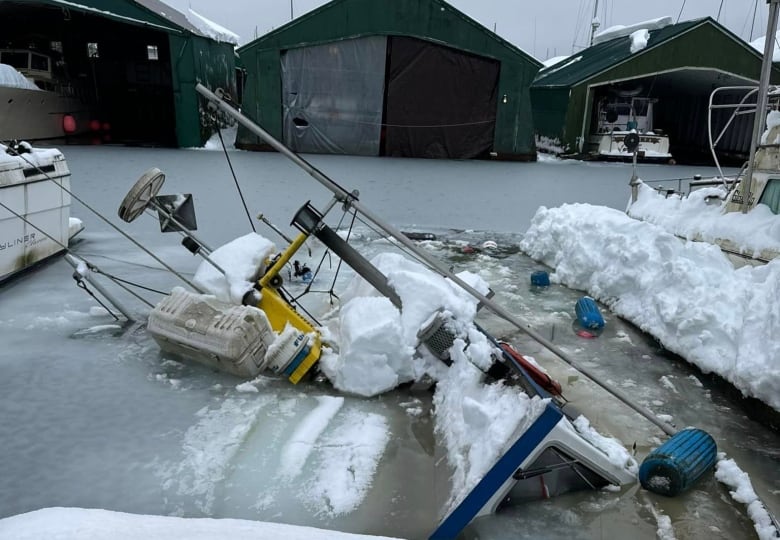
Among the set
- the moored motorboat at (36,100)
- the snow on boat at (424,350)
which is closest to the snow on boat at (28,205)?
the snow on boat at (424,350)

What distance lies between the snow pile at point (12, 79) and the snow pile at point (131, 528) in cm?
2220

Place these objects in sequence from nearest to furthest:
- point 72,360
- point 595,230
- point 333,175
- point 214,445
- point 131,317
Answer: point 214,445 < point 72,360 < point 131,317 < point 595,230 < point 333,175

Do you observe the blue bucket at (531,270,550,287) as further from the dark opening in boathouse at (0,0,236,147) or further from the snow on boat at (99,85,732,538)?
the dark opening in boathouse at (0,0,236,147)

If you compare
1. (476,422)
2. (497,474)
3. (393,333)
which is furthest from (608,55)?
(497,474)

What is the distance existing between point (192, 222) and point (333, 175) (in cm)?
1216

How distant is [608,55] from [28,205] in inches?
1082

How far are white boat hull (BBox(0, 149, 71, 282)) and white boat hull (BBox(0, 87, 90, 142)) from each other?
1458 cm

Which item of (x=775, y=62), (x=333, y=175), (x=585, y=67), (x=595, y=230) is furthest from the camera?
(x=585, y=67)

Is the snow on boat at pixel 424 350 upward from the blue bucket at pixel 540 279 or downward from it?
upward

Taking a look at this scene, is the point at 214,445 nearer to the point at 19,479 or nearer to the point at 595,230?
the point at 19,479

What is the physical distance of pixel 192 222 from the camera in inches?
201

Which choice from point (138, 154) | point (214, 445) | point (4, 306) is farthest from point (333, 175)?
point (214, 445)

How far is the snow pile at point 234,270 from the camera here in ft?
15.3

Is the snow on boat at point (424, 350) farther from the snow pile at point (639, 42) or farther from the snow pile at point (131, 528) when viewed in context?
the snow pile at point (639, 42)
